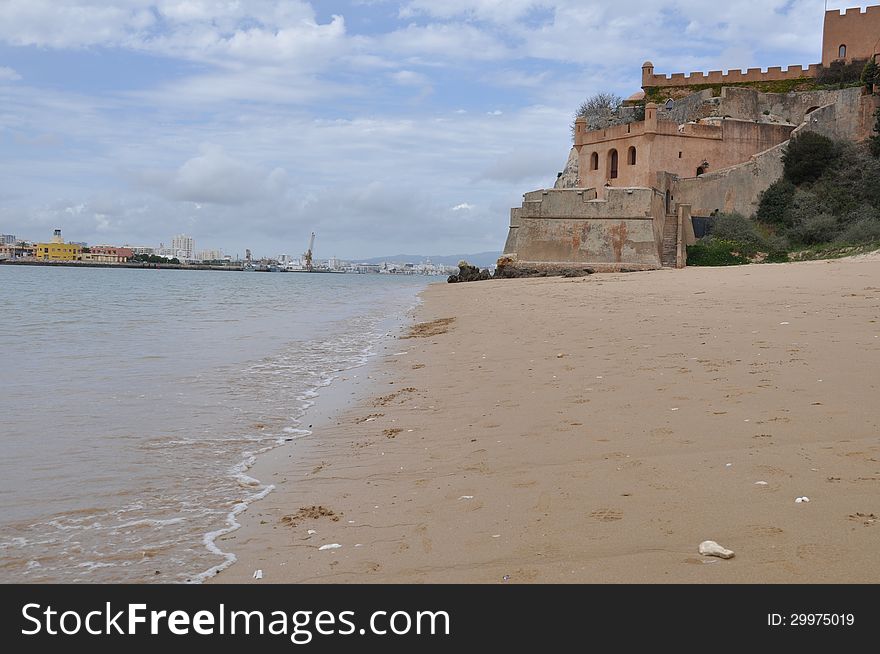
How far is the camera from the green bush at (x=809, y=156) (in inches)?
1272

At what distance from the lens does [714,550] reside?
9.37ft

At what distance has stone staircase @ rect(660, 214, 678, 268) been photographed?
1192 inches

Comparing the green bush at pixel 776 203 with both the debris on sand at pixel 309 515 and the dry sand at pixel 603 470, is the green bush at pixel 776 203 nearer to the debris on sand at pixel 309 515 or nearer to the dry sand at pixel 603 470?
the dry sand at pixel 603 470

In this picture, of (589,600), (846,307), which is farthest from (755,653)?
→ (846,307)

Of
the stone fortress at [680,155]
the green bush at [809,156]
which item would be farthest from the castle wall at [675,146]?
the green bush at [809,156]

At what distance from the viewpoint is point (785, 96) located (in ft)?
130

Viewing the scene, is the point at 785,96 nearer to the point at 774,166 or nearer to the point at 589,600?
the point at 774,166

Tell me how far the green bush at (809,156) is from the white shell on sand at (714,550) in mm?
33621

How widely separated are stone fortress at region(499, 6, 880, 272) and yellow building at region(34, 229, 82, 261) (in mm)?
114280

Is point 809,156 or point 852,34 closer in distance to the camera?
point 809,156

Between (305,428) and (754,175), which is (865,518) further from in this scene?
(754,175)

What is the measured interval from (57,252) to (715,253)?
128 meters

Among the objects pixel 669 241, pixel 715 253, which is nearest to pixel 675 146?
pixel 669 241

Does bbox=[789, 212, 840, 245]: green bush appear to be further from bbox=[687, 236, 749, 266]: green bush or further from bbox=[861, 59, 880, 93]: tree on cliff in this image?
bbox=[861, 59, 880, 93]: tree on cliff
